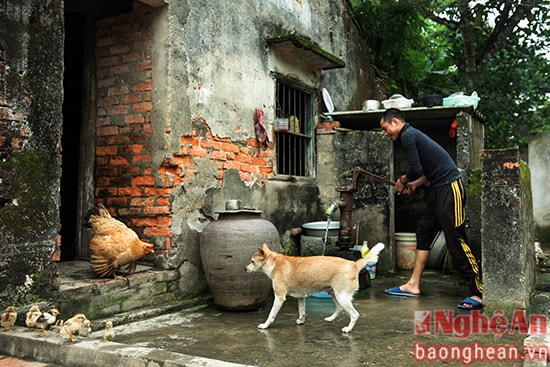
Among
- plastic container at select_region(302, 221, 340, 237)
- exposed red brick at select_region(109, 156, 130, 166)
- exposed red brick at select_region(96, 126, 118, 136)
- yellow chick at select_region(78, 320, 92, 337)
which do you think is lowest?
yellow chick at select_region(78, 320, 92, 337)

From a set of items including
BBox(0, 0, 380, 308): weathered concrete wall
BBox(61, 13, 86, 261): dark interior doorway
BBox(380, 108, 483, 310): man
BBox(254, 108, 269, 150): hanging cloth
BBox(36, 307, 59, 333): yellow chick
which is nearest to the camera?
BBox(36, 307, 59, 333): yellow chick

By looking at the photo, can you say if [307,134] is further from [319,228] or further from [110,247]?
[110,247]

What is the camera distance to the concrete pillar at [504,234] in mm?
4336

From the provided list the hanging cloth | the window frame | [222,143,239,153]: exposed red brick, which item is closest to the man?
the hanging cloth

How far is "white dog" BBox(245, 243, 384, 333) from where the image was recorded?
4207 millimetres

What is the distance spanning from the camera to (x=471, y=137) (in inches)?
301

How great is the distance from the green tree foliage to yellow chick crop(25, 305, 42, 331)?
9.29 m

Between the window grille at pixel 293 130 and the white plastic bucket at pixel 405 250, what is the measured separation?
177 centimetres

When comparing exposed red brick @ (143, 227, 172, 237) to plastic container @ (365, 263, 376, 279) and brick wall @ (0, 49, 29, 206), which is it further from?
plastic container @ (365, 263, 376, 279)

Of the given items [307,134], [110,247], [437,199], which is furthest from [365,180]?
[110,247]

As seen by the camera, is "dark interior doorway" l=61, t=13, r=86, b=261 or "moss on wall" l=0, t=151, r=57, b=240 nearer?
"moss on wall" l=0, t=151, r=57, b=240

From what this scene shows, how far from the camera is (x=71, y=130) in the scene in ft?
20.0

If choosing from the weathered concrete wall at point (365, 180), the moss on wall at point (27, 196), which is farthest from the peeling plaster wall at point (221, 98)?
the moss on wall at point (27, 196)

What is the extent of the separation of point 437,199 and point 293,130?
117 inches
